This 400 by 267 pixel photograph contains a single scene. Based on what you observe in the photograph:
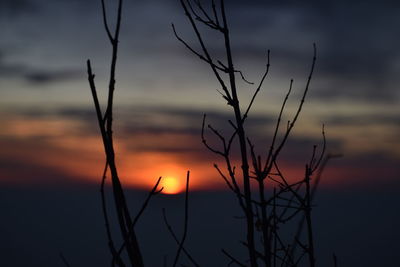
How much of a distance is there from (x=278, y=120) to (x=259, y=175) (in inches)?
11.2

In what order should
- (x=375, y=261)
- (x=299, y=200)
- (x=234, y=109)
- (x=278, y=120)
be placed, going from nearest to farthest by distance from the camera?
(x=234, y=109)
(x=299, y=200)
(x=278, y=120)
(x=375, y=261)

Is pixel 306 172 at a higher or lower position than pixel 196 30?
lower

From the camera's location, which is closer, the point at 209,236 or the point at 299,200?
the point at 299,200

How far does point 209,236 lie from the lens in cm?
11569

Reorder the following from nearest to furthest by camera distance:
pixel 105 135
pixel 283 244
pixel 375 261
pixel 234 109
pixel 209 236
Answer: pixel 105 135 < pixel 234 109 < pixel 283 244 < pixel 209 236 < pixel 375 261

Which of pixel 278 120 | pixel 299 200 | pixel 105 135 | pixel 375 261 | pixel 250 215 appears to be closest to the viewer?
pixel 105 135

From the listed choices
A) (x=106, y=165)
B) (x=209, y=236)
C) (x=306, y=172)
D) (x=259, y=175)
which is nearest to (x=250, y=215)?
(x=259, y=175)

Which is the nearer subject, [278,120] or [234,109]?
[234,109]

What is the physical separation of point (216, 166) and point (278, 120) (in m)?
0.37

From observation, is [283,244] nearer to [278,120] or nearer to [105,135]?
[278,120]

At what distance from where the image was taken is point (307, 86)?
227 centimetres

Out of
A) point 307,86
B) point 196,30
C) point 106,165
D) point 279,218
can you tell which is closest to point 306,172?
point 279,218

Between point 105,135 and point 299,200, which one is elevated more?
point 105,135

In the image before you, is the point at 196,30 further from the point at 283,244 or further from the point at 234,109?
the point at 283,244
